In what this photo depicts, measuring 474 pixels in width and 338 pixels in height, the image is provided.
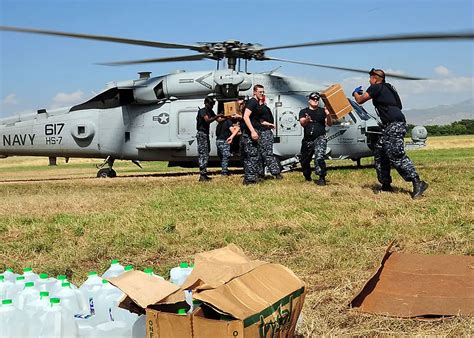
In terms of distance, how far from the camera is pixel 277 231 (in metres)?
6.81

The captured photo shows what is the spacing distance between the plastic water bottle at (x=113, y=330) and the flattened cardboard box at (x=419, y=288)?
5.71 feet

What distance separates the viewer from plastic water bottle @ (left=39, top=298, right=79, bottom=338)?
9.66ft

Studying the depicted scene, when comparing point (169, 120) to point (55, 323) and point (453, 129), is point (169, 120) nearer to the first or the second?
point (55, 323)

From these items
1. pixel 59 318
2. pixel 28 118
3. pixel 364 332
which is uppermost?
pixel 28 118

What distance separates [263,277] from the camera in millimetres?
3215

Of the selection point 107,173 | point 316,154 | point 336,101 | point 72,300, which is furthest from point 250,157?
point 72,300

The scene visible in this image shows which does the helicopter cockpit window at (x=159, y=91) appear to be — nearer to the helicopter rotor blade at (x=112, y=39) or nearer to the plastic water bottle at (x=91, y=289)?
Answer: the helicopter rotor blade at (x=112, y=39)

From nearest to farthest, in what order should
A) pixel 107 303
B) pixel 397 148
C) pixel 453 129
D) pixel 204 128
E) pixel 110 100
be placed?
pixel 107 303
pixel 397 148
pixel 204 128
pixel 110 100
pixel 453 129

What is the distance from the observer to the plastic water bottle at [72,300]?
3197 mm

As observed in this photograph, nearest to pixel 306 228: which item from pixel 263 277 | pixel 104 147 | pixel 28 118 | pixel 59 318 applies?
pixel 263 277

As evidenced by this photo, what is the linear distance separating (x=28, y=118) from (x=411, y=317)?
1424 centimetres

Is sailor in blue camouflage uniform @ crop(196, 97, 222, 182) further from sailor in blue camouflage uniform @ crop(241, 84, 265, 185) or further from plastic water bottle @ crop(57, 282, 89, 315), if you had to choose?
plastic water bottle @ crop(57, 282, 89, 315)

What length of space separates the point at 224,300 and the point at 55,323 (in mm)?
856

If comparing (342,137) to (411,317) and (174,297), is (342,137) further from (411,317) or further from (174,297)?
(174,297)
